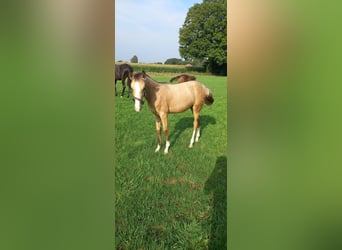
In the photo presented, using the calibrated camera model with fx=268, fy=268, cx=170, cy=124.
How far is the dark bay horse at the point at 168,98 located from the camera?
1.98 meters

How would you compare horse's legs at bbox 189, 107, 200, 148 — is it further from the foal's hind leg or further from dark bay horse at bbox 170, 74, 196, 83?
dark bay horse at bbox 170, 74, 196, 83

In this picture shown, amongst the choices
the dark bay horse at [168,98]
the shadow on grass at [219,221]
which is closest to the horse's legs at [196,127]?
the dark bay horse at [168,98]

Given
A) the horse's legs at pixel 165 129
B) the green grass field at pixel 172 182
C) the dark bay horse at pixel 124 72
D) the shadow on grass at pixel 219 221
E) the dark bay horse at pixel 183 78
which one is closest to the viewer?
the shadow on grass at pixel 219 221

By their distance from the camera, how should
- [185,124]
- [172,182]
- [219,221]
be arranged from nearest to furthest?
[219,221] → [172,182] → [185,124]

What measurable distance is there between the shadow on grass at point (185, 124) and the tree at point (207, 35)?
3.07ft

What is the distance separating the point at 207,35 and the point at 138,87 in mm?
731

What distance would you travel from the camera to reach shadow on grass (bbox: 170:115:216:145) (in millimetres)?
2449

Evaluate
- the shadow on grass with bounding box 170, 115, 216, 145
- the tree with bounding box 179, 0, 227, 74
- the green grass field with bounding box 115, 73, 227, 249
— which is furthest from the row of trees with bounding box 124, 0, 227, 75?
the shadow on grass with bounding box 170, 115, 216, 145

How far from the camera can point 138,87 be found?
76.2 inches

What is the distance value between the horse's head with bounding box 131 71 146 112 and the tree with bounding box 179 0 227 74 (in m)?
0.41
